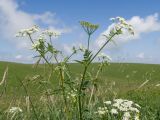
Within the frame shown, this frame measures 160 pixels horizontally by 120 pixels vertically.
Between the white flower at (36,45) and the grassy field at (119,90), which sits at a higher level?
the white flower at (36,45)

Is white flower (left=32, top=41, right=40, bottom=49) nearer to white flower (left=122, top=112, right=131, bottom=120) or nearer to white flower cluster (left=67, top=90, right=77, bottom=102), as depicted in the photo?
white flower cluster (left=67, top=90, right=77, bottom=102)

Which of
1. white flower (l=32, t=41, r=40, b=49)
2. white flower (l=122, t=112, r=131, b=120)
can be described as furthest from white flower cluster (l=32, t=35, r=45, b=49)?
white flower (l=122, t=112, r=131, b=120)

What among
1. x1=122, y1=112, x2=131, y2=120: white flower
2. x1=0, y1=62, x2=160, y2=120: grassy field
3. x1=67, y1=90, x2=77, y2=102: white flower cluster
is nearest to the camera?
x1=122, y1=112, x2=131, y2=120: white flower

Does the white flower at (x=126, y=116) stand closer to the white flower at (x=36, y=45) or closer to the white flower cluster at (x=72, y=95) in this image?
the white flower cluster at (x=72, y=95)

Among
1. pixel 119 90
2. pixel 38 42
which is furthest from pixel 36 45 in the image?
pixel 119 90

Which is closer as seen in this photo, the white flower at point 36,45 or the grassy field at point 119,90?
the white flower at point 36,45

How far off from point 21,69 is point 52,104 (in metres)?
63.0

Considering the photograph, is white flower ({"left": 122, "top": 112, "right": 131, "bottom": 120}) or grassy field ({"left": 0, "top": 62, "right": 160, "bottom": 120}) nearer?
white flower ({"left": 122, "top": 112, "right": 131, "bottom": 120})

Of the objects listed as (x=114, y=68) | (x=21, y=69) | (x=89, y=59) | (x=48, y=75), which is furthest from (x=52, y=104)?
(x=114, y=68)

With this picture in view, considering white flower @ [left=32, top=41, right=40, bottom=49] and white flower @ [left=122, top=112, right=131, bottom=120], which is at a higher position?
white flower @ [left=32, top=41, right=40, bottom=49]

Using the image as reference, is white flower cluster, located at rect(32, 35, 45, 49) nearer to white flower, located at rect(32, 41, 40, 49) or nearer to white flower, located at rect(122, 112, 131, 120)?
white flower, located at rect(32, 41, 40, 49)

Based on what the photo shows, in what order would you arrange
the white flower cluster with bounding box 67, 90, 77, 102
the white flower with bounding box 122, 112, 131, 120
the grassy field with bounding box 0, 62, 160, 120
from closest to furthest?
the white flower with bounding box 122, 112, 131, 120 → the white flower cluster with bounding box 67, 90, 77, 102 → the grassy field with bounding box 0, 62, 160, 120

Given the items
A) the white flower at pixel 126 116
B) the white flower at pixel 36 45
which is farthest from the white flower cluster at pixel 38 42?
the white flower at pixel 126 116

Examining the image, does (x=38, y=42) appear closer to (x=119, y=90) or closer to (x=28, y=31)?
(x=28, y=31)
